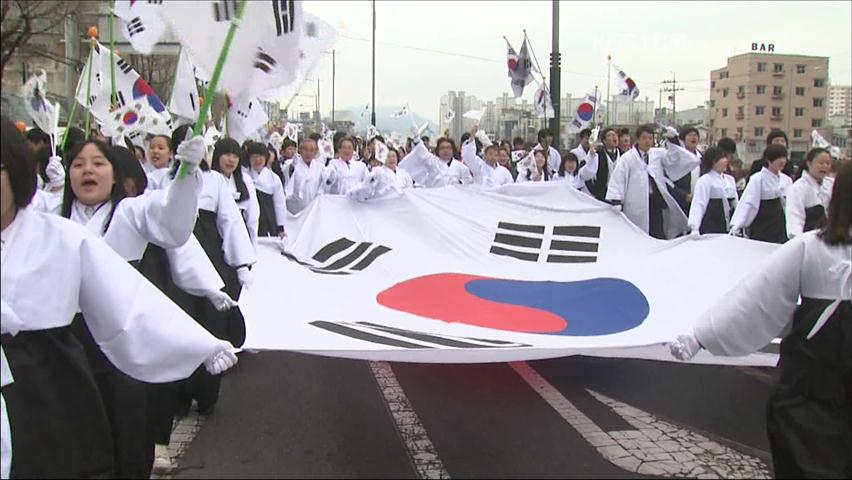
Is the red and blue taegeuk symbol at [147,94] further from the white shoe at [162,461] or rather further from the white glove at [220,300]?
the white shoe at [162,461]

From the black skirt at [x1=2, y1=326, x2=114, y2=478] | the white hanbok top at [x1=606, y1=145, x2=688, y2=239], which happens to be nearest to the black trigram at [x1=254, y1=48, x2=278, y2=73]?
the black skirt at [x1=2, y1=326, x2=114, y2=478]

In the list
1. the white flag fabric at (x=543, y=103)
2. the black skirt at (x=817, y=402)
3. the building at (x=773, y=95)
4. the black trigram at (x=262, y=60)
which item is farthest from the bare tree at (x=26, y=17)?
the building at (x=773, y=95)

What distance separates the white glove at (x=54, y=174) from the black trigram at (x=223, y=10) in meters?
4.10

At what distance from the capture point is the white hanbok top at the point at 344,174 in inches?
Result: 446

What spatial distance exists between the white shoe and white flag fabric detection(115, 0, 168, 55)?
2245 millimetres

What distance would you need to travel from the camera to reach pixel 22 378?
8.00ft

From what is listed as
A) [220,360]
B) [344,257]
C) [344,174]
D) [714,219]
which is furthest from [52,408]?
[344,174]

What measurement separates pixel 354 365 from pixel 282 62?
358cm

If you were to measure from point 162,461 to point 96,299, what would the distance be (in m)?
1.69

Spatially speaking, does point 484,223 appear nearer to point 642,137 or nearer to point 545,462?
point 642,137

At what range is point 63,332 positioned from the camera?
256cm

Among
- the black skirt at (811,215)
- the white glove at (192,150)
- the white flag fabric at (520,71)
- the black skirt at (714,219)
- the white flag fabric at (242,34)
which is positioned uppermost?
the white flag fabric at (520,71)

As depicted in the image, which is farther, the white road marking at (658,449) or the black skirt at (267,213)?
the black skirt at (267,213)

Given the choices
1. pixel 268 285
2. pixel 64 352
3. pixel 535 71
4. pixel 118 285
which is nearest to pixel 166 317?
pixel 118 285
